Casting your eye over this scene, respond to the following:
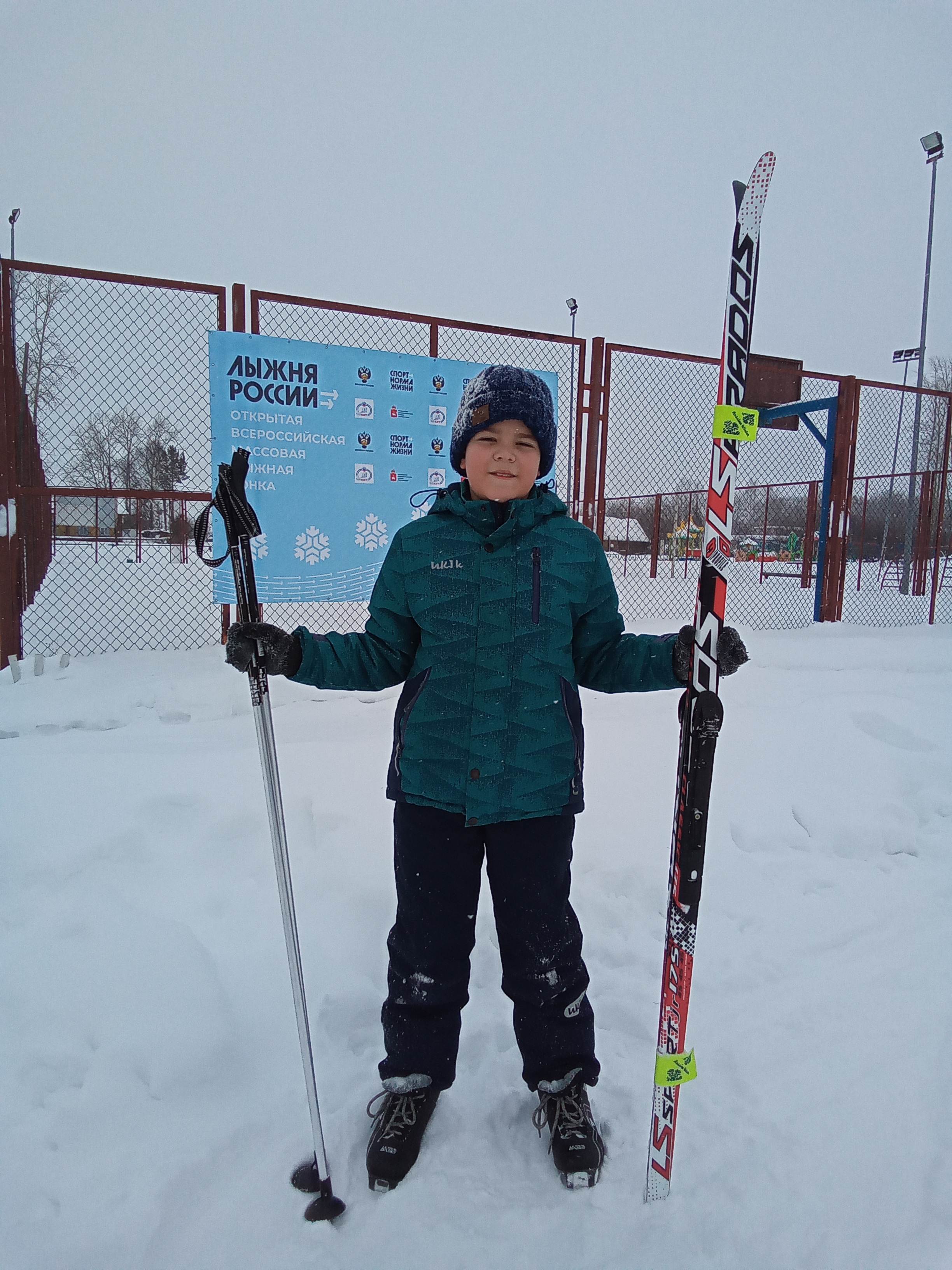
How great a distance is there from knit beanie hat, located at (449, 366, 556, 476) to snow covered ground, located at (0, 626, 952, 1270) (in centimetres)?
149

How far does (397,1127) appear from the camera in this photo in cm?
150

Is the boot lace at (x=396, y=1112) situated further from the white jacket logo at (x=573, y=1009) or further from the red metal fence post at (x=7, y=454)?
the red metal fence post at (x=7, y=454)

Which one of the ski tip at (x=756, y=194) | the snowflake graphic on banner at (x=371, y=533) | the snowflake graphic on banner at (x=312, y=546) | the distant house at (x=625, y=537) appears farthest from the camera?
the distant house at (x=625, y=537)

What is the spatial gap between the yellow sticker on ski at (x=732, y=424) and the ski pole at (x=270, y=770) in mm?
874

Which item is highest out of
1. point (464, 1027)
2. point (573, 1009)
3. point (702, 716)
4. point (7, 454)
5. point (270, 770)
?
point (7, 454)

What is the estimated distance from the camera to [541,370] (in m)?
5.42

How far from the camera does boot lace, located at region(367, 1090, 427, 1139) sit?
1.50 m

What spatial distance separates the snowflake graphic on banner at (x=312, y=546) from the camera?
4.84 metres

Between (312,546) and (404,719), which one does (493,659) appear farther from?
(312,546)

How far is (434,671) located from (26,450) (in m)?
5.39

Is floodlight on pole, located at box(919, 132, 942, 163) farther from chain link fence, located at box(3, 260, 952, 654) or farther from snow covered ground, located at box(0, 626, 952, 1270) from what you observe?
snow covered ground, located at box(0, 626, 952, 1270)

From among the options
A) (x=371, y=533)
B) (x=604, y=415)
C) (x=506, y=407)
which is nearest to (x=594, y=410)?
(x=604, y=415)

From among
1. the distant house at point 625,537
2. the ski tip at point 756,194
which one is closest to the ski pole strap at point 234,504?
the ski tip at point 756,194

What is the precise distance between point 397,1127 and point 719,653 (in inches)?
47.6
